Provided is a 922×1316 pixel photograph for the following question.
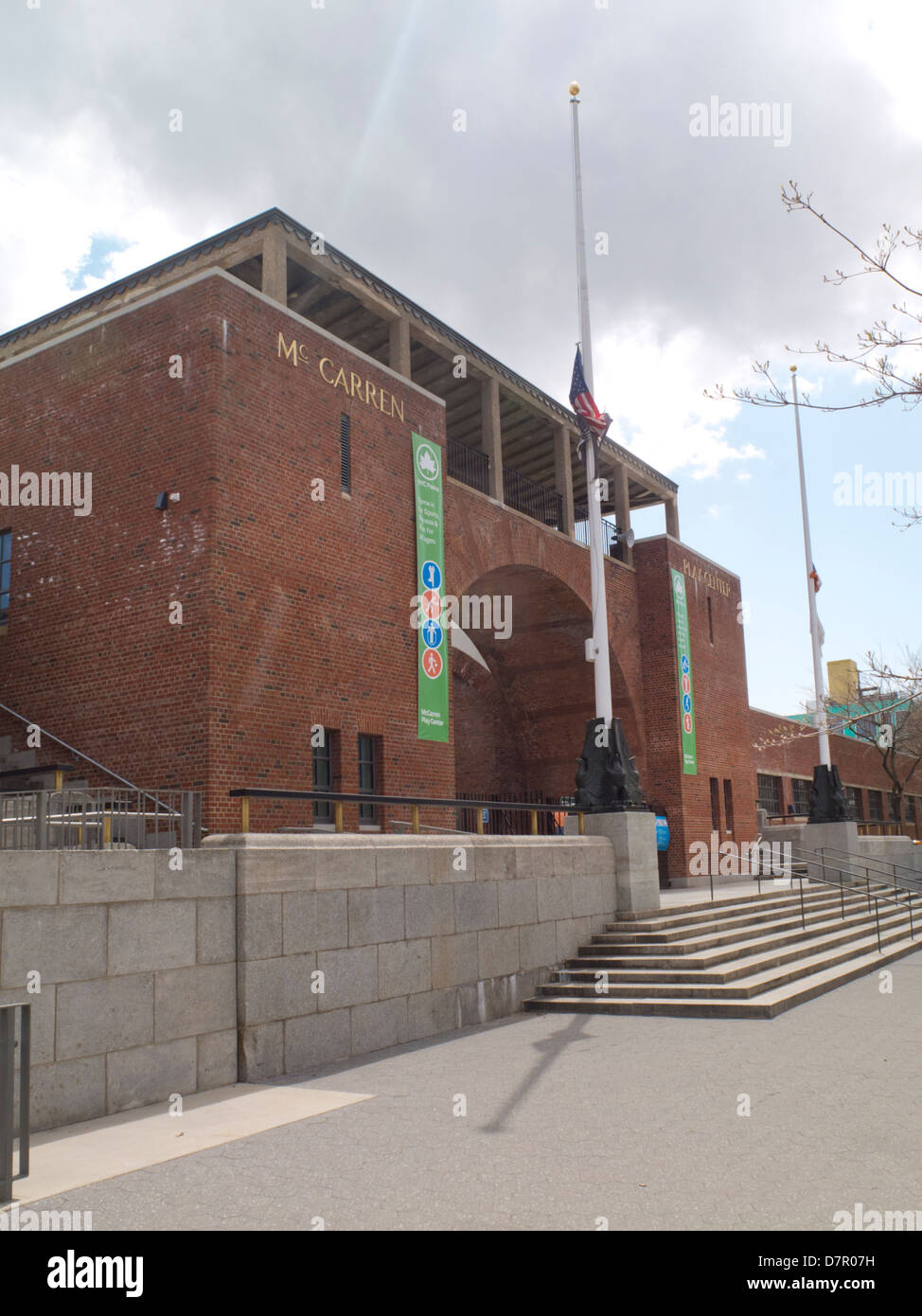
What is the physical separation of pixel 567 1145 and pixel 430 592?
1173cm

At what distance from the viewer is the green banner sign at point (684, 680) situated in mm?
26422

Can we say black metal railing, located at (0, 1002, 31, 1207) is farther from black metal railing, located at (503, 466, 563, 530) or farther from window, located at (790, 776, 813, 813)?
Result: window, located at (790, 776, 813, 813)

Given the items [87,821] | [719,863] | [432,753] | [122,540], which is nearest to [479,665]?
[719,863]

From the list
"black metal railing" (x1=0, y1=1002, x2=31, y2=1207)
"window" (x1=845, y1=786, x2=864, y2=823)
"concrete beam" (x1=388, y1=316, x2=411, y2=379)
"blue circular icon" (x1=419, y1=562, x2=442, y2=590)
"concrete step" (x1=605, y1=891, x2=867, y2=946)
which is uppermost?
"concrete beam" (x1=388, y1=316, x2=411, y2=379)

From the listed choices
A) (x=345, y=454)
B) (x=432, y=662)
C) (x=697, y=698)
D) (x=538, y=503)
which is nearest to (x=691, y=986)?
(x=432, y=662)

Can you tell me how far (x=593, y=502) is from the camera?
15.8m

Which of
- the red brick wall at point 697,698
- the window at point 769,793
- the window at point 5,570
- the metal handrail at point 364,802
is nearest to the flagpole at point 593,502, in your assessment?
the metal handrail at point 364,802

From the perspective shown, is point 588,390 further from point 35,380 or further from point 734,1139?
point 734,1139

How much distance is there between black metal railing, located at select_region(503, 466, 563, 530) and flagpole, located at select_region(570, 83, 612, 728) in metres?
7.77

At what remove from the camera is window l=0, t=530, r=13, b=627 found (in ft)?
52.0

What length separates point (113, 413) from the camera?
14836mm

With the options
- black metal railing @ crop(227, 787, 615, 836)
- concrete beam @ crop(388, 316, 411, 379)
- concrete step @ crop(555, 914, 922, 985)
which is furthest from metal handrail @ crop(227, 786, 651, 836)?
concrete beam @ crop(388, 316, 411, 379)

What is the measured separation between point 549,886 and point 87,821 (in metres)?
6.02

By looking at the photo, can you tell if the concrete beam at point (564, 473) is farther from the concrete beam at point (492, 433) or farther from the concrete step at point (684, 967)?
the concrete step at point (684, 967)
